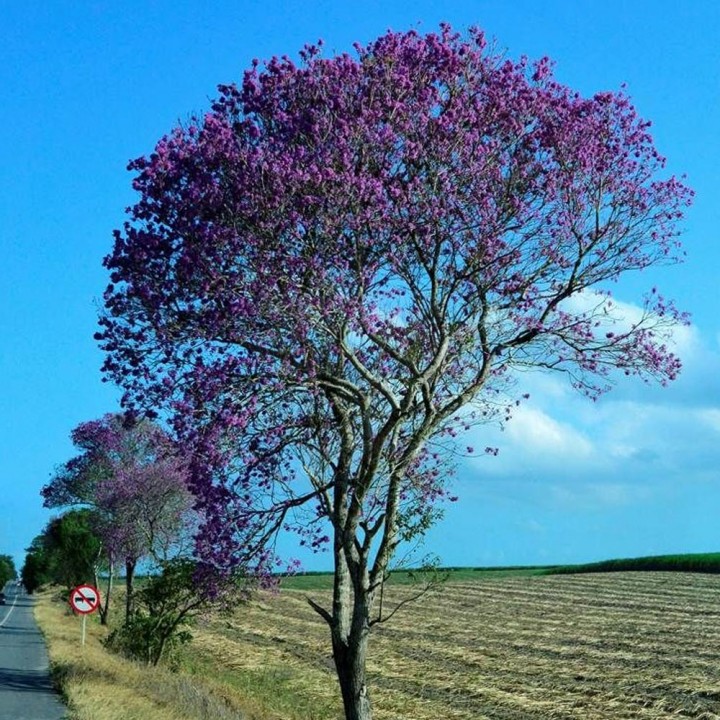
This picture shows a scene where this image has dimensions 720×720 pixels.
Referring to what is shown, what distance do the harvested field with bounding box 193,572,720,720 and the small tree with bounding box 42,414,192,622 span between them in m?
5.86

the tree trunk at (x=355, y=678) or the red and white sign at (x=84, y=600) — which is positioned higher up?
the red and white sign at (x=84, y=600)

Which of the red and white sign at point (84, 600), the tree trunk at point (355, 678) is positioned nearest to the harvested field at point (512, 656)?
the red and white sign at point (84, 600)

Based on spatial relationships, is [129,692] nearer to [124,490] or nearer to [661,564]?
[124,490]

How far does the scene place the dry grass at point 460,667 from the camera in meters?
23.1

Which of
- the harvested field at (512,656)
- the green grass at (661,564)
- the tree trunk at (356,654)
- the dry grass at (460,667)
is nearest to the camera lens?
the tree trunk at (356,654)

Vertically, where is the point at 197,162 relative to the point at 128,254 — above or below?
above

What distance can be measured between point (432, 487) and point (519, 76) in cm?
638

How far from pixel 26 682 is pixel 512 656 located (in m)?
13.2

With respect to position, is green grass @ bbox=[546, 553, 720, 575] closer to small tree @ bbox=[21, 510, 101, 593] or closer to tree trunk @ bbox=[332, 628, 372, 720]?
small tree @ bbox=[21, 510, 101, 593]

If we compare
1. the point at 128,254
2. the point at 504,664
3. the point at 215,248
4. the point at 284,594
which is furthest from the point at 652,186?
the point at 284,594

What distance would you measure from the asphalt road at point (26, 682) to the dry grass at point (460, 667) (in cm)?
59

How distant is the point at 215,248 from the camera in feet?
49.6

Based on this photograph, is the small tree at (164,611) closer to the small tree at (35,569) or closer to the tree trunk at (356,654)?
the tree trunk at (356,654)

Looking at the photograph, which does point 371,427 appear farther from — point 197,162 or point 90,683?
point 90,683
